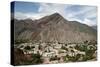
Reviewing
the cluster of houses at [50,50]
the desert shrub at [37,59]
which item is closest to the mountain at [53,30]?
the cluster of houses at [50,50]

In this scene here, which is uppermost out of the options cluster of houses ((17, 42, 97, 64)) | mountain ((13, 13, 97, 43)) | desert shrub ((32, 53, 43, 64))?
mountain ((13, 13, 97, 43))

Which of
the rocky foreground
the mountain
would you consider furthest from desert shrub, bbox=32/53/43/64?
the mountain

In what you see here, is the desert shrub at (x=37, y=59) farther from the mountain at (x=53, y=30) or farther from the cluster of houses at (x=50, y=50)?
the mountain at (x=53, y=30)

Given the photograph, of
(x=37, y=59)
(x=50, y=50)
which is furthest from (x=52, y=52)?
(x=37, y=59)

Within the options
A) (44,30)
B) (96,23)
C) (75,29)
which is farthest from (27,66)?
(96,23)

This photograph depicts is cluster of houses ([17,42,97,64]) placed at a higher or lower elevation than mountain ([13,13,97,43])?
lower

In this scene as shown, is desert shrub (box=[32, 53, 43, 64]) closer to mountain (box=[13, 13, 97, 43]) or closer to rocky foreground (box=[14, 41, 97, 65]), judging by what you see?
rocky foreground (box=[14, 41, 97, 65])
